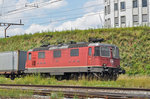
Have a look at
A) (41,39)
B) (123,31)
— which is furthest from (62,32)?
(123,31)

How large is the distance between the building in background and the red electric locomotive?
2888cm

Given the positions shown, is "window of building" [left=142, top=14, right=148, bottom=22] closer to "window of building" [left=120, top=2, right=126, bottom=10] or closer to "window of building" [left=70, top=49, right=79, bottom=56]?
"window of building" [left=120, top=2, right=126, bottom=10]

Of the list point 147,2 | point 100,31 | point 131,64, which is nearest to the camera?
point 131,64

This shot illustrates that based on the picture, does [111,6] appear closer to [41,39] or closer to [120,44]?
[41,39]

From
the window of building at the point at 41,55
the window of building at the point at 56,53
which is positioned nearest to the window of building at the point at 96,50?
the window of building at the point at 56,53

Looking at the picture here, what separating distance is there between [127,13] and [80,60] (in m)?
35.1

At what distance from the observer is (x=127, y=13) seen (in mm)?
52469

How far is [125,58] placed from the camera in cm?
2919

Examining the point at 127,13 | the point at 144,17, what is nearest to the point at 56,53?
the point at 144,17

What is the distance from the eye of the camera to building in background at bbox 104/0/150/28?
163 ft

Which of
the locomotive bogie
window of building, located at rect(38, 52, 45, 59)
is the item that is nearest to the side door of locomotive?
window of building, located at rect(38, 52, 45, 59)

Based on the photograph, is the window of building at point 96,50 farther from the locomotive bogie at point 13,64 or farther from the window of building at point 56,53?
the locomotive bogie at point 13,64

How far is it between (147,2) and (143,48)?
23864 millimetres

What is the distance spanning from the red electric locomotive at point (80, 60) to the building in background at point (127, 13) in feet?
94.8
